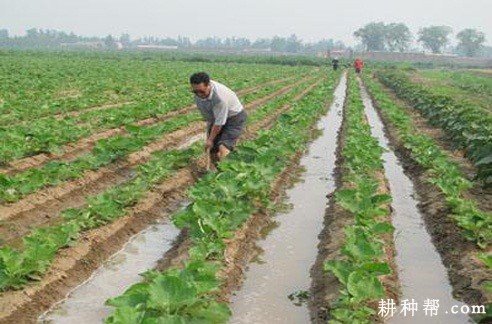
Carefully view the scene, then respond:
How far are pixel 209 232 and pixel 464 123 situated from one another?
8.72 metres

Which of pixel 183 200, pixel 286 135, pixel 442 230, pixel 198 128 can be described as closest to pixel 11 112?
pixel 198 128

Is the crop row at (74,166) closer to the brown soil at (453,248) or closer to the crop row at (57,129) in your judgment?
the crop row at (57,129)

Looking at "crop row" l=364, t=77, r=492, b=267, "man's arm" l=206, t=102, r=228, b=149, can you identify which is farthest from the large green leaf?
"man's arm" l=206, t=102, r=228, b=149

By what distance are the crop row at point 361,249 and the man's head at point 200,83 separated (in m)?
2.16

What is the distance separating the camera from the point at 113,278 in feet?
16.3

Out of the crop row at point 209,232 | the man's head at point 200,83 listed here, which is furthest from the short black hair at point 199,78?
the crop row at point 209,232

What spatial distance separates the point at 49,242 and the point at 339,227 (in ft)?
10.1

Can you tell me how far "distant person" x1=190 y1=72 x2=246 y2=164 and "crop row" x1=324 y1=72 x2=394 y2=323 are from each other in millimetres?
1784

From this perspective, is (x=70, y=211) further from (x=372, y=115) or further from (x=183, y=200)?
(x=372, y=115)

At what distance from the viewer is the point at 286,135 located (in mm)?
11078

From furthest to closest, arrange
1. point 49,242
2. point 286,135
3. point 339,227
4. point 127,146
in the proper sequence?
1. point 286,135
2. point 127,146
3. point 339,227
4. point 49,242

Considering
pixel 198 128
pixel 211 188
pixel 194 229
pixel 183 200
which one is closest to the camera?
pixel 194 229

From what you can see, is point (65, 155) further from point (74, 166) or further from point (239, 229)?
point (239, 229)

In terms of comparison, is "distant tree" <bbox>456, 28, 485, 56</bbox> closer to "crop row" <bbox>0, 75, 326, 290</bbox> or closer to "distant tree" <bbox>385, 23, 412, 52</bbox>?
"distant tree" <bbox>385, 23, 412, 52</bbox>
